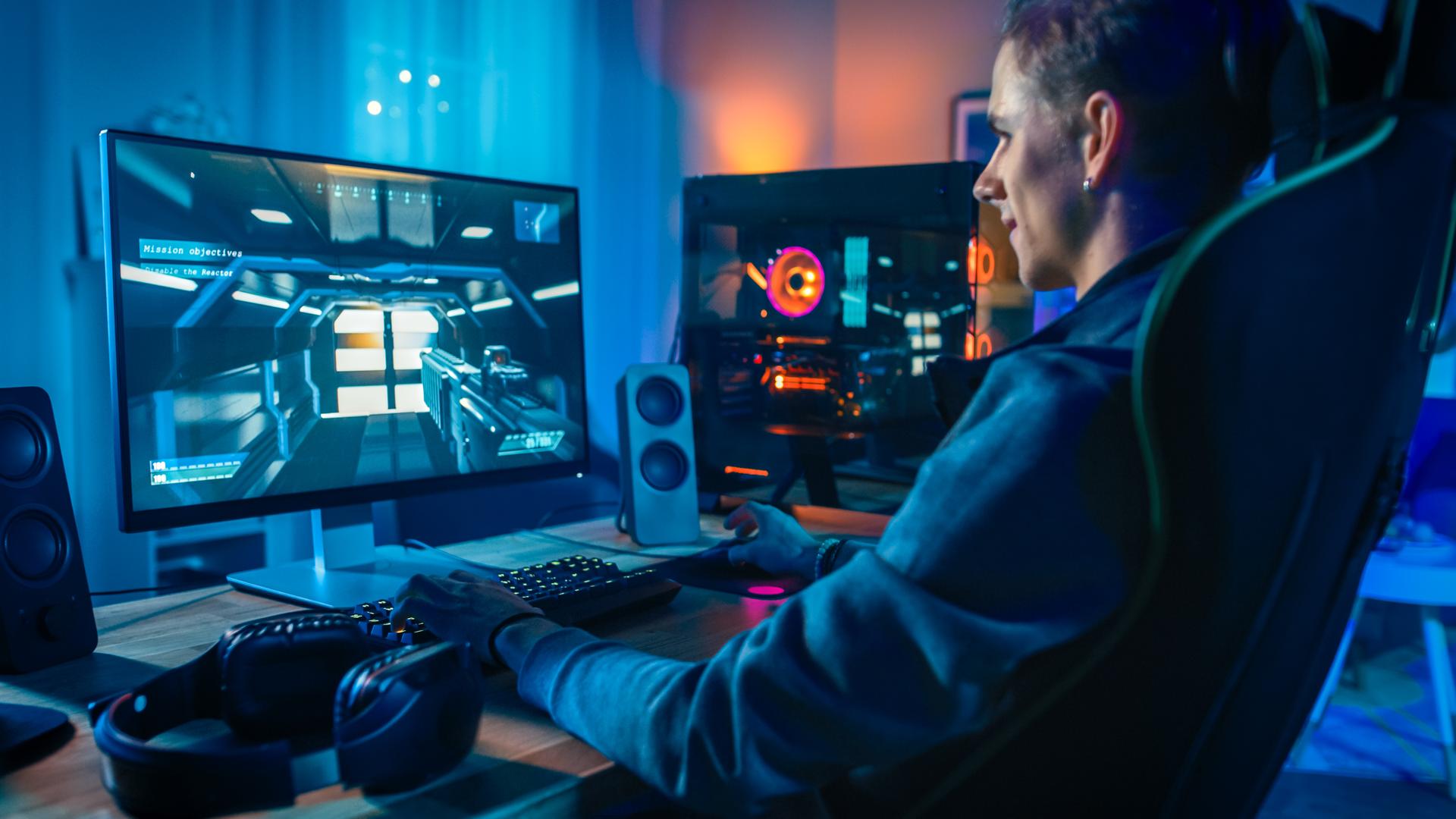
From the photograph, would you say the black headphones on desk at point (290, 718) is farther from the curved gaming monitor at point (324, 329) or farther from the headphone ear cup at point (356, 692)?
the curved gaming monitor at point (324, 329)

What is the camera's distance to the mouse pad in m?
1.12

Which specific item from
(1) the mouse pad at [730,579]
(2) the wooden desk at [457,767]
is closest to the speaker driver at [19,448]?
(2) the wooden desk at [457,767]

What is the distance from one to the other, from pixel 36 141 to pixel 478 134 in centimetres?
75

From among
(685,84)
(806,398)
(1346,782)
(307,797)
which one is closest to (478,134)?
(685,84)

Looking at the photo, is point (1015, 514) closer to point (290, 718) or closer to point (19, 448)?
point (290, 718)

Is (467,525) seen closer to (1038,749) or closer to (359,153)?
(359,153)

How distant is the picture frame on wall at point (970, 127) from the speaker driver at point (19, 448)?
2.36 meters

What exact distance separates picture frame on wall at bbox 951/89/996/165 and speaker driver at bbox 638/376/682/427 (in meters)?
1.60

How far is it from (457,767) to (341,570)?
57 cm

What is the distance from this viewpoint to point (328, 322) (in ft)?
3.50

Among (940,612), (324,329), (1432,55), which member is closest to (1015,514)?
(940,612)

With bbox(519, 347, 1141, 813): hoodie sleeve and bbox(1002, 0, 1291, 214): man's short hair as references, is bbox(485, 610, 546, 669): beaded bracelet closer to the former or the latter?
bbox(519, 347, 1141, 813): hoodie sleeve

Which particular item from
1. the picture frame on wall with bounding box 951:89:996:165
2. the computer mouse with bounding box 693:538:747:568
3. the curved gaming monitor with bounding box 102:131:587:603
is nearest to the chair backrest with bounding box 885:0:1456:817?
the computer mouse with bounding box 693:538:747:568

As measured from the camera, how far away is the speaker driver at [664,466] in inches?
56.6
